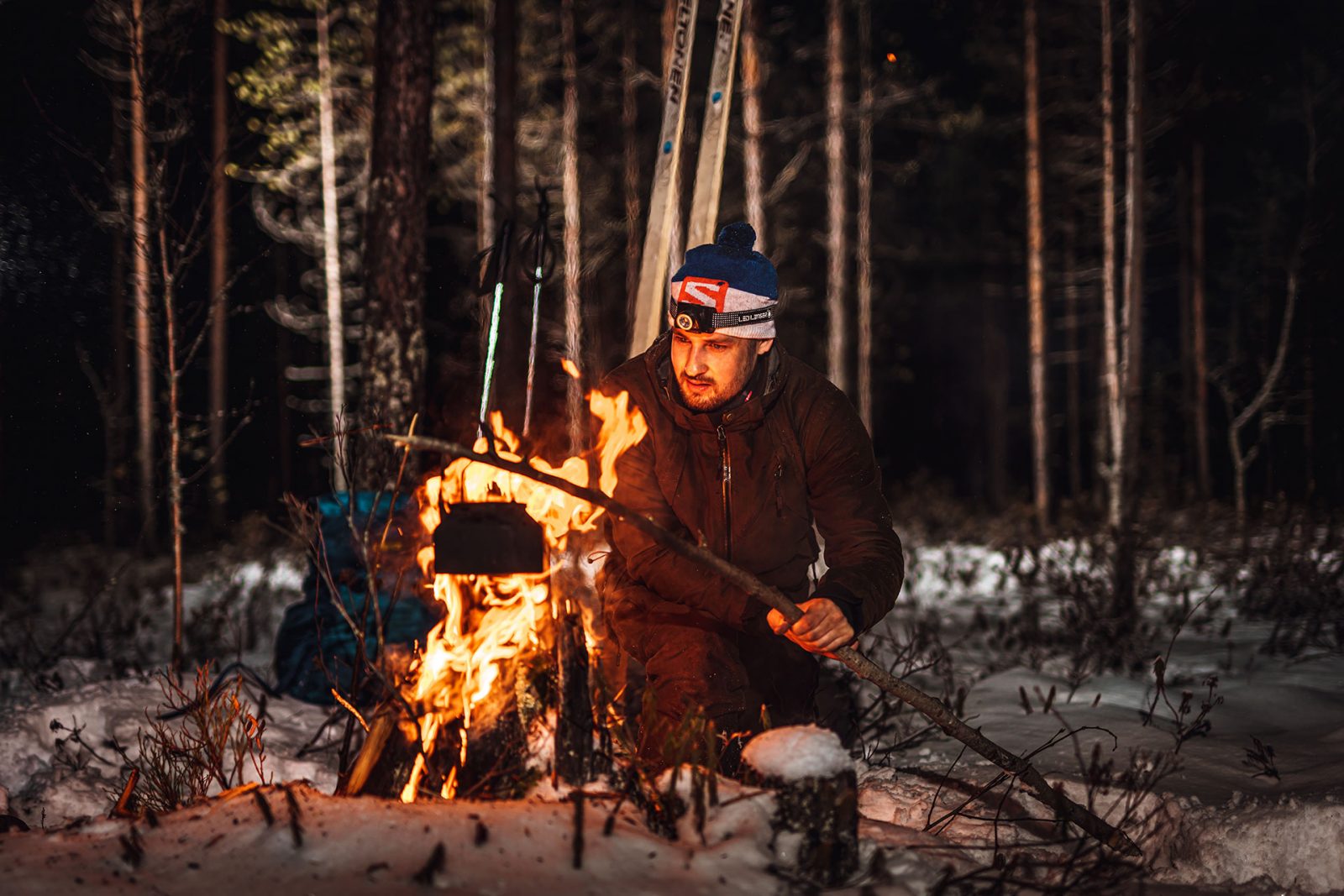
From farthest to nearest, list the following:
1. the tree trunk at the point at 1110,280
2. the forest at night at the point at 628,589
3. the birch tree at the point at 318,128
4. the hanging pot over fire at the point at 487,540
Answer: the birch tree at the point at 318,128
the tree trunk at the point at 1110,280
the hanging pot over fire at the point at 487,540
the forest at night at the point at 628,589

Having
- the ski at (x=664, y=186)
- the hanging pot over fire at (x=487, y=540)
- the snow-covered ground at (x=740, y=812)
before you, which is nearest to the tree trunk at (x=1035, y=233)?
the snow-covered ground at (x=740, y=812)

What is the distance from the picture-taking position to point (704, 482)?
3.49m

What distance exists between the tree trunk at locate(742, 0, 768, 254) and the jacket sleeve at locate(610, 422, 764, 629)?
31.0ft

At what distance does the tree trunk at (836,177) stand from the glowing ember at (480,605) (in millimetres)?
9894

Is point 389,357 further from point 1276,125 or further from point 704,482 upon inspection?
point 1276,125

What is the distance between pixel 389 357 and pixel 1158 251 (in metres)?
27.2

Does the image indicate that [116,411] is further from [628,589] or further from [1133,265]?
[1133,265]

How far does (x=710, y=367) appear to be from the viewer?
3279 mm

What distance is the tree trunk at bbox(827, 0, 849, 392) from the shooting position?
13.0 metres

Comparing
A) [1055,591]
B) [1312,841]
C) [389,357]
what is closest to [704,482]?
[1312,841]

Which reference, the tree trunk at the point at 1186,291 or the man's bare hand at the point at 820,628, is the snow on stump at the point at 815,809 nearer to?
the man's bare hand at the point at 820,628

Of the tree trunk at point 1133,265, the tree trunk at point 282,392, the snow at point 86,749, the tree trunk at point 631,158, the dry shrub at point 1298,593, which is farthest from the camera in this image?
the tree trunk at point 282,392

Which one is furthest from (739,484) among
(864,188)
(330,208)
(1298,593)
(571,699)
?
(864,188)

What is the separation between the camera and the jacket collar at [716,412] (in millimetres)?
3328
